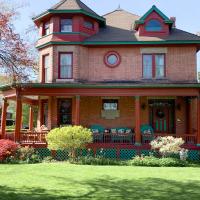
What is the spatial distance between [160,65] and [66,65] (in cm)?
608

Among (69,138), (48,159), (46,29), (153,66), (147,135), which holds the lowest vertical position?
(48,159)

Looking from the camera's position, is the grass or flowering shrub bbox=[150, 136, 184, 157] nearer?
the grass

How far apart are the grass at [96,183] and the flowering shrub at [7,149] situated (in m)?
2.02

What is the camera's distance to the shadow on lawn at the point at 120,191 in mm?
10047

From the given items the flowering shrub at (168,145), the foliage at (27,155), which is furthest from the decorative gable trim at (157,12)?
the foliage at (27,155)

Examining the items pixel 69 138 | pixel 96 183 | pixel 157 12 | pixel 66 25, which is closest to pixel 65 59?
pixel 66 25

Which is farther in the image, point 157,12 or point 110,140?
point 157,12

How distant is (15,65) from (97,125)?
10986 mm

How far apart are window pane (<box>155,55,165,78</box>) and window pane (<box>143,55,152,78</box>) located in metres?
0.45

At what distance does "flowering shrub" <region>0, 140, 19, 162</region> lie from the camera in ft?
58.4

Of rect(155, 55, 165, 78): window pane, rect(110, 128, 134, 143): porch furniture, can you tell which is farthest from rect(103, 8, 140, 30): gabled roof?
rect(110, 128, 134, 143): porch furniture

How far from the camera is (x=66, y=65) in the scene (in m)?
23.4

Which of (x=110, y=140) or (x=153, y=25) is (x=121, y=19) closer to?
(x=153, y=25)

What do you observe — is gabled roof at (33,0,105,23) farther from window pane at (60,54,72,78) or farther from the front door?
the front door
